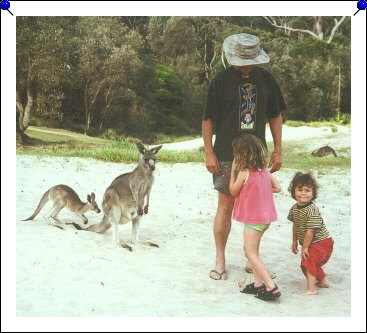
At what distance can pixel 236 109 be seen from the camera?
3.80 metres

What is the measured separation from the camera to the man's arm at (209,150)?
152 inches

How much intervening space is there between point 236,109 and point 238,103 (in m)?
0.05

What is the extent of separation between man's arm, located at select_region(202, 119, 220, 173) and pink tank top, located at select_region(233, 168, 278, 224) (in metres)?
0.34

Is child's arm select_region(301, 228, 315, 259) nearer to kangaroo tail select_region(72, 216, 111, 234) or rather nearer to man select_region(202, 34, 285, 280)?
man select_region(202, 34, 285, 280)

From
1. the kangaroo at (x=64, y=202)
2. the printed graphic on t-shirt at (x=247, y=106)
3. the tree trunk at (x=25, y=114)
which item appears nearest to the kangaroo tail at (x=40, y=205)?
the kangaroo at (x=64, y=202)

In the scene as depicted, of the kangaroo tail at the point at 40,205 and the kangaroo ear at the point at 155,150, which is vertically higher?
the kangaroo ear at the point at 155,150

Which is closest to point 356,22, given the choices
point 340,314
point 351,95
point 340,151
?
point 351,95

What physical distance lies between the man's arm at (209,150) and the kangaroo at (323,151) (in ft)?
Result: 4.22

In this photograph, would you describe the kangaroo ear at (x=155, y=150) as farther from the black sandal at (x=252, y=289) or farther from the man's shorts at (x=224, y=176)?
the black sandal at (x=252, y=289)

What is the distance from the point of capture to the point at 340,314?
379cm

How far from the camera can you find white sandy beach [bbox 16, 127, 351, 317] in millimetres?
3707

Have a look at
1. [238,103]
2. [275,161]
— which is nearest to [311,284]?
[275,161]

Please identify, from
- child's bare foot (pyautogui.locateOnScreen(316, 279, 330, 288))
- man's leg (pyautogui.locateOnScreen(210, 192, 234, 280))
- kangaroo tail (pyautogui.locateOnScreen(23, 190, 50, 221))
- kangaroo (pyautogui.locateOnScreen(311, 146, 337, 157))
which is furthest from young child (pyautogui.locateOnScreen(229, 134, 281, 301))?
kangaroo tail (pyautogui.locateOnScreen(23, 190, 50, 221))

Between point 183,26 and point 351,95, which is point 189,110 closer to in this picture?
point 183,26
